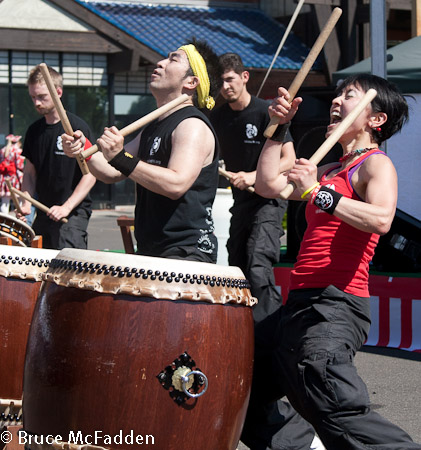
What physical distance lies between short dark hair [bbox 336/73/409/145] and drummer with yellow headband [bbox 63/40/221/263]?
25.0 inches

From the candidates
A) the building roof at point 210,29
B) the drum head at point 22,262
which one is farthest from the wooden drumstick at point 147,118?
the building roof at point 210,29

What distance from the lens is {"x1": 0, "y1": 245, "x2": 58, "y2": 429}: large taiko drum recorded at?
362 centimetres

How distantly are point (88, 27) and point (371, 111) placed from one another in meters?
14.8

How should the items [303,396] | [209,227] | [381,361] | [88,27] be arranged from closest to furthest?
[303,396] < [209,227] < [381,361] < [88,27]

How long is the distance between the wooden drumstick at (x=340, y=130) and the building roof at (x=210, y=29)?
574 inches

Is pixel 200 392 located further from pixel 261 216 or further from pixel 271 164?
pixel 261 216

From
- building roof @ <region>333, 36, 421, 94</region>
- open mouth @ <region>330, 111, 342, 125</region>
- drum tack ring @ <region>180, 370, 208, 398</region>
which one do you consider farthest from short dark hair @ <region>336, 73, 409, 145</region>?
building roof @ <region>333, 36, 421, 94</region>

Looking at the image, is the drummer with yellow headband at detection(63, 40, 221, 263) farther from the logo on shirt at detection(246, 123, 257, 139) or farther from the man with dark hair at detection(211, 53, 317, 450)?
the logo on shirt at detection(246, 123, 257, 139)

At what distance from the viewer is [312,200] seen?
2957mm

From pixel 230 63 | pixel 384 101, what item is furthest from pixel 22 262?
pixel 230 63

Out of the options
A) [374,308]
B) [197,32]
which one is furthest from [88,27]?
[374,308]

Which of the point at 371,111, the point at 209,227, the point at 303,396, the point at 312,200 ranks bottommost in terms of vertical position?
the point at 303,396

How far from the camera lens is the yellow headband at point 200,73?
12.4 ft

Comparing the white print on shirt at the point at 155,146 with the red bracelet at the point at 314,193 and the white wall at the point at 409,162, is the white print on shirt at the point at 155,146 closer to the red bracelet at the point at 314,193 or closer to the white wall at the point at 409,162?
the red bracelet at the point at 314,193
